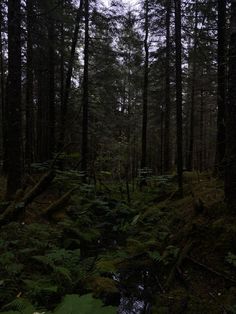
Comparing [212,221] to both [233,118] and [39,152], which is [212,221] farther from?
[39,152]

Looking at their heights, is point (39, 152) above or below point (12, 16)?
below

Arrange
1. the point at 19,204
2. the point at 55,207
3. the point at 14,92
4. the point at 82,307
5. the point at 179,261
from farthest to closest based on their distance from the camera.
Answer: the point at 55,207
the point at 14,92
the point at 19,204
the point at 179,261
the point at 82,307

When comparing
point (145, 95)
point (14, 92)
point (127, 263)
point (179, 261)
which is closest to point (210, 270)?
point (179, 261)

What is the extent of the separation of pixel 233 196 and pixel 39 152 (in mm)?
19213

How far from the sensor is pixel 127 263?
781 centimetres

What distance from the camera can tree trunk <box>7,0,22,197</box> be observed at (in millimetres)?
9969

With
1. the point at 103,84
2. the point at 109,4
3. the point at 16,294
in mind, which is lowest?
the point at 16,294

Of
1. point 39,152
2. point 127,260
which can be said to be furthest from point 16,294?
point 39,152

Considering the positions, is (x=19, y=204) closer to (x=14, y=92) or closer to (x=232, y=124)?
(x=14, y=92)

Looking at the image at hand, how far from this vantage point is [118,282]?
6992 mm

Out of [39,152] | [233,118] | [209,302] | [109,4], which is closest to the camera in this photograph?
[209,302]

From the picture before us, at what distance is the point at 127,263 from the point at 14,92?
5763 mm

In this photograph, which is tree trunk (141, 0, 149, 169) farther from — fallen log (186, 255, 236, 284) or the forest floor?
fallen log (186, 255, 236, 284)

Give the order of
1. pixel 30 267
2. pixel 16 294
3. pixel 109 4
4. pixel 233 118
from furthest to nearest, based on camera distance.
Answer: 1. pixel 109 4
2. pixel 233 118
3. pixel 30 267
4. pixel 16 294
